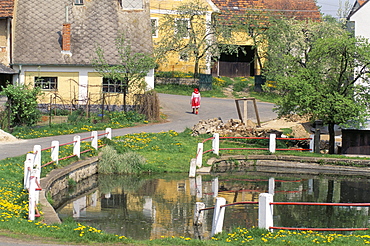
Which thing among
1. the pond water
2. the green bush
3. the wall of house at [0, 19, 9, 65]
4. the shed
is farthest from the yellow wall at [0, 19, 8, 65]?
the shed

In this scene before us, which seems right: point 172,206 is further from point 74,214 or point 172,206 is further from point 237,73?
point 237,73

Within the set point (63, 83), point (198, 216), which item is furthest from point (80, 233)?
point (63, 83)

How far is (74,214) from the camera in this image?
61.3ft

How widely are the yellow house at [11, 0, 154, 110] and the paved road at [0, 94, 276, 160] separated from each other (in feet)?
10.1

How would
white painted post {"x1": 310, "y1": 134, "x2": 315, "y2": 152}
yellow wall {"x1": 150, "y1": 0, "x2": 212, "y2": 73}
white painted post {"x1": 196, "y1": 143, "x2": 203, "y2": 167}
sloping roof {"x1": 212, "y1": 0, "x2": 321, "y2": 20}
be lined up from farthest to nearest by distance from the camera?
sloping roof {"x1": 212, "y1": 0, "x2": 321, "y2": 20} → yellow wall {"x1": 150, "y1": 0, "x2": 212, "y2": 73} → white painted post {"x1": 310, "y1": 134, "x2": 315, "y2": 152} → white painted post {"x1": 196, "y1": 143, "x2": 203, "y2": 167}

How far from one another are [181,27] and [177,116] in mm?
15523

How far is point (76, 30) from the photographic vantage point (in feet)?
134

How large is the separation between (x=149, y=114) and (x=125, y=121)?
1709 millimetres

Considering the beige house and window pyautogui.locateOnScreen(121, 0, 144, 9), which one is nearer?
the beige house

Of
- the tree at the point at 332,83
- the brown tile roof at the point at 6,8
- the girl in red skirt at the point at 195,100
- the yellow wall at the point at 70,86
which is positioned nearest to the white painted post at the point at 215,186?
the tree at the point at 332,83

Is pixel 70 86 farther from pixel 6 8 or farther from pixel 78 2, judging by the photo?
pixel 78 2

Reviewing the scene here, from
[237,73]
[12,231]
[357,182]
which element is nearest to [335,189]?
[357,182]

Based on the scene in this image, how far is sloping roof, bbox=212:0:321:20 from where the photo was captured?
58.6 metres

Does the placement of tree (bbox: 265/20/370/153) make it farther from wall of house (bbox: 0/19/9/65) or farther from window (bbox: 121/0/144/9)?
wall of house (bbox: 0/19/9/65)
